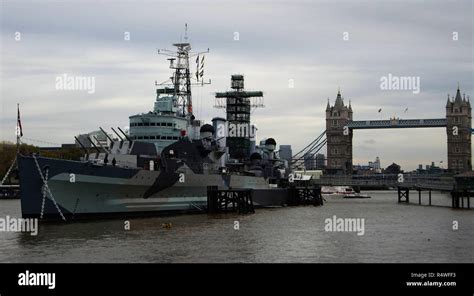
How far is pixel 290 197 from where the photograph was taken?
73.8m

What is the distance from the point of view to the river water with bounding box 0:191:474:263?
2578cm

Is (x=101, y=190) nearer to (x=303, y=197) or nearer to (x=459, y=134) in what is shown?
(x=303, y=197)

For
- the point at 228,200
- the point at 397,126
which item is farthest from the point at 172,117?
the point at 397,126

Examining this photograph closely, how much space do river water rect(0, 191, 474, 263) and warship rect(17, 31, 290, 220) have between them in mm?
1569

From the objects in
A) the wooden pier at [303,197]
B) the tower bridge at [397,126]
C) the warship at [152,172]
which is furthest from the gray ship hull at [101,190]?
the tower bridge at [397,126]

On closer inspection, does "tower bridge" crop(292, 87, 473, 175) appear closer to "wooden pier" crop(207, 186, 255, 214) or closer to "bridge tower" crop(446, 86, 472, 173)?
"bridge tower" crop(446, 86, 472, 173)

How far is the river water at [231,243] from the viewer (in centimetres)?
2578

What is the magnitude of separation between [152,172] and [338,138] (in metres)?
151

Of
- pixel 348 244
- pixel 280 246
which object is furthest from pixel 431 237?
pixel 280 246

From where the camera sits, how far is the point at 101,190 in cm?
3931

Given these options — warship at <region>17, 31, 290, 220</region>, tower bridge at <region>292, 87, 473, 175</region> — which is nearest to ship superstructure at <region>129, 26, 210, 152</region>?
warship at <region>17, 31, 290, 220</region>
